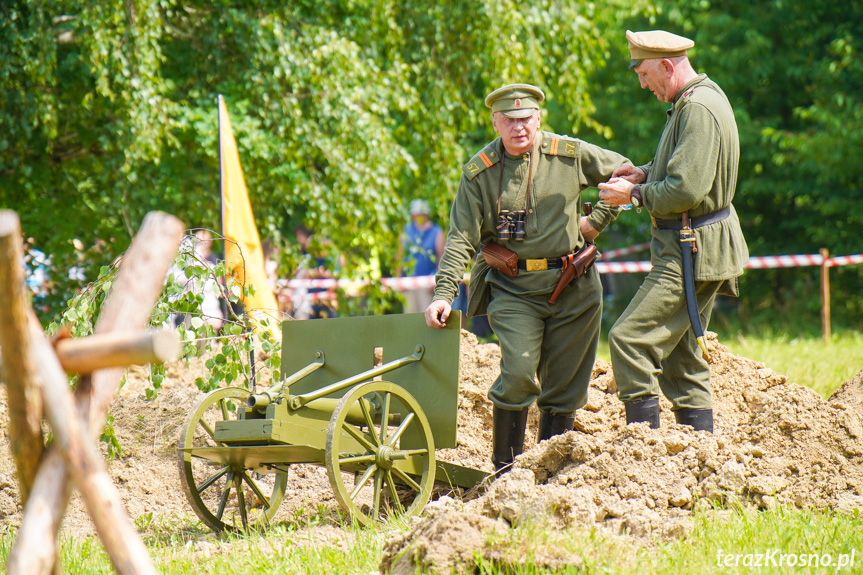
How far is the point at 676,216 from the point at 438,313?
4.13ft

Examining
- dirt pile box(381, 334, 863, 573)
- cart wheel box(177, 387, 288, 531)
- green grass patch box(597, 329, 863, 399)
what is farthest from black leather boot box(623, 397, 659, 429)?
green grass patch box(597, 329, 863, 399)

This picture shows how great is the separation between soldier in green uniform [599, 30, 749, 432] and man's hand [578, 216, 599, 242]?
42 cm

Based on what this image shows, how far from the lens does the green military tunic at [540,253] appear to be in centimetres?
526

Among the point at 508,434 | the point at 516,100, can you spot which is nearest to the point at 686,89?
the point at 516,100

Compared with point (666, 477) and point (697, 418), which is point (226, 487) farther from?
point (697, 418)

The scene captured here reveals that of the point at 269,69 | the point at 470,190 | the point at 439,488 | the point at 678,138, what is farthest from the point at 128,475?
the point at 269,69

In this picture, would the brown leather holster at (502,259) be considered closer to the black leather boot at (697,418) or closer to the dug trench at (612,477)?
the dug trench at (612,477)

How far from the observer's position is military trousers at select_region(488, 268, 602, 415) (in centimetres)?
518

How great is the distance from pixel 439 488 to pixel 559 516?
1.39 meters

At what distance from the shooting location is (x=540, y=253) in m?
5.30

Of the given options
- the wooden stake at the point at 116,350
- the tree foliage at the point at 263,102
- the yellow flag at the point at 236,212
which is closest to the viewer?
the wooden stake at the point at 116,350

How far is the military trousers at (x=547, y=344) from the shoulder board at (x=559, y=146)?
2.16 feet

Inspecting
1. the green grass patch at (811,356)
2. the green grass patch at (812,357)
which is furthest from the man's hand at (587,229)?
the green grass patch at (812,357)

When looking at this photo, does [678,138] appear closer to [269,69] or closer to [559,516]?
[559,516]
